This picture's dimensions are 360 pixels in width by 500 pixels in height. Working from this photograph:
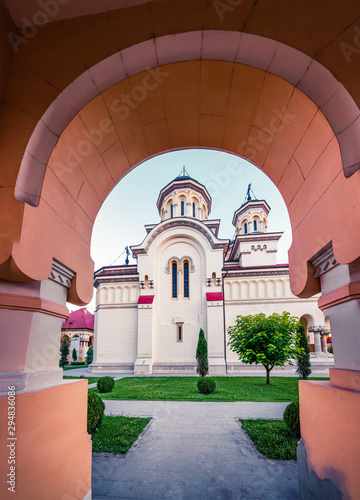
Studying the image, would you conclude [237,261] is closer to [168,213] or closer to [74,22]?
[168,213]

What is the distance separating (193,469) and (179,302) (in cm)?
1748

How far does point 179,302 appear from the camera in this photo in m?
22.1

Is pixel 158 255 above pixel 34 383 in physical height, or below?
above

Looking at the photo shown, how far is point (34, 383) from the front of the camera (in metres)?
2.39

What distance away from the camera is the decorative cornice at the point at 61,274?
272 cm

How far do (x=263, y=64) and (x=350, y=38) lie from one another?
0.66 meters

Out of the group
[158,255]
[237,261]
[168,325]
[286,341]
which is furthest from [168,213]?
[286,341]

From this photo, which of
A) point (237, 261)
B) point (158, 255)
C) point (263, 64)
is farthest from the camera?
point (237, 261)

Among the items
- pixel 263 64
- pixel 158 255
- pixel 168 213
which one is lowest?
pixel 263 64

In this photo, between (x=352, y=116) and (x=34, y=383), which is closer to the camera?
(x=352, y=116)

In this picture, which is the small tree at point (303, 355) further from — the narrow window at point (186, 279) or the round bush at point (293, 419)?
the round bush at point (293, 419)

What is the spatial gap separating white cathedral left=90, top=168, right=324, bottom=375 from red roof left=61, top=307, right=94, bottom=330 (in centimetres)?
1927

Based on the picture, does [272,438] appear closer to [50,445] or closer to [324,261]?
[324,261]

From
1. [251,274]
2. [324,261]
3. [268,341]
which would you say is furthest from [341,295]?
[251,274]
